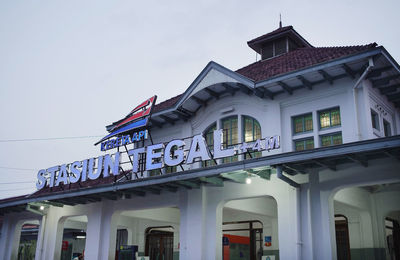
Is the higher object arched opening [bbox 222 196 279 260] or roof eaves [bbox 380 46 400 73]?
roof eaves [bbox 380 46 400 73]

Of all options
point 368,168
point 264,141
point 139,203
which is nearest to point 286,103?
point 264,141

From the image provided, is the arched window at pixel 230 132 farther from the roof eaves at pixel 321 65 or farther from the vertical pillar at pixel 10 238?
the vertical pillar at pixel 10 238

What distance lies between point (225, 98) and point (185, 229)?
5824 mm

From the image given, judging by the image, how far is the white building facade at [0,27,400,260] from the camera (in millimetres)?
14250

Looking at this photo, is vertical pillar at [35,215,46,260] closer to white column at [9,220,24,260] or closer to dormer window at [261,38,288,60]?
white column at [9,220,24,260]

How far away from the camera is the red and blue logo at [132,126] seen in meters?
20.3

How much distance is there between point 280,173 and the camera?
545 inches

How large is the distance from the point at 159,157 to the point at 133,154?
1130mm

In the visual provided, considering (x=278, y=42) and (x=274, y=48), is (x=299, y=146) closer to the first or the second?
(x=274, y=48)

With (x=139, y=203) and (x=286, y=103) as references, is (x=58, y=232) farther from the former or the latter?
(x=286, y=103)

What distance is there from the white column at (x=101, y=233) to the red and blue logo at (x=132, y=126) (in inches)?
116

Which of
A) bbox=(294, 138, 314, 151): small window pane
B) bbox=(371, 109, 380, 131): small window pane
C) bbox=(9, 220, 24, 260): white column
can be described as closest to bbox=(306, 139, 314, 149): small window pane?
bbox=(294, 138, 314, 151): small window pane

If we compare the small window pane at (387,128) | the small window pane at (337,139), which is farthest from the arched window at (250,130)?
the small window pane at (387,128)

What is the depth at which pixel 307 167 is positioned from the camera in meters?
14.5
